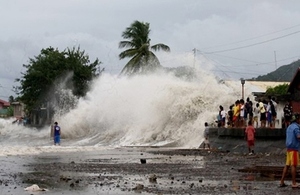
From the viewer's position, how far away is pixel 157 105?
41.7 m

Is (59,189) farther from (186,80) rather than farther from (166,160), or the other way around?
(186,80)

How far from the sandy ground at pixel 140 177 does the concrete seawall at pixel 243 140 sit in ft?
6.55

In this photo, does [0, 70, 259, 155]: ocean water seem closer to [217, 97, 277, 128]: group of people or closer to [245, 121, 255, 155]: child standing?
[217, 97, 277, 128]: group of people

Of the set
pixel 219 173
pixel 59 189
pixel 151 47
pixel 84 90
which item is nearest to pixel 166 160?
pixel 219 173

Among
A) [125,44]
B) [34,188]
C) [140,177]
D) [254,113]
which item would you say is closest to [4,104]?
[125,44]

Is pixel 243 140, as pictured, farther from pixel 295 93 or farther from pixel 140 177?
pixel 295 93

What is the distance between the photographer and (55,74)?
67250 mm

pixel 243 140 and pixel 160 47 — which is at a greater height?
pixel 160 47

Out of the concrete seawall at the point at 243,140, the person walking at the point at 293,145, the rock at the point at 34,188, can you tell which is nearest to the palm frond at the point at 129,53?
the concrete seawall at the point at 243,140

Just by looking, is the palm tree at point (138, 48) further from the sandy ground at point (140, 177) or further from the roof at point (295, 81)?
the sandy ground at point (140, 177)

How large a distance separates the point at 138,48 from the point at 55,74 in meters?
13.5

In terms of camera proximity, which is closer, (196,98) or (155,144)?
(155,144)

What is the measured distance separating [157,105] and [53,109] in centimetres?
2880

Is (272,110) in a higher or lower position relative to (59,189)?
higher
